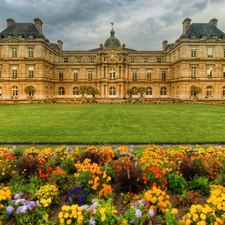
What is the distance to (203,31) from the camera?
49375 millimetres

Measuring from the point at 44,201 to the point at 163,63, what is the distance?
5556 centimetres

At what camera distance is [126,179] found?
16.9 ft

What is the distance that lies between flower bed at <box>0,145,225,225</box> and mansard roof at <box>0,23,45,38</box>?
47.6 m

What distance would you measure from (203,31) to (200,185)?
51.5 meters

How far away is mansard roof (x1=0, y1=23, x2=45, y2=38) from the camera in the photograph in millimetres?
48406

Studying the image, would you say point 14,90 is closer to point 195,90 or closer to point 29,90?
point 29,90

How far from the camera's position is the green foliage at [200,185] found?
5.22 meters

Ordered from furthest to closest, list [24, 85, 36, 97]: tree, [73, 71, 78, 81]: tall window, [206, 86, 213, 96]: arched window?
[73, 71, 78, 81]: tall window < [206, 86, 213, 96]: arched window < [24, 85, 36, 97]: tree

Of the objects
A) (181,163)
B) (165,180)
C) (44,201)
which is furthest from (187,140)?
(44,201)

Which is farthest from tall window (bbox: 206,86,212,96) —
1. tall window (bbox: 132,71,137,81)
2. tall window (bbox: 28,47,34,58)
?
tall window (bbox: 28,47,34,58)

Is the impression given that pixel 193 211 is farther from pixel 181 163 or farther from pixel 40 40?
pixel 40 40

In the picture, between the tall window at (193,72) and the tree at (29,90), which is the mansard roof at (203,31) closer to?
the tall window at (193,72)

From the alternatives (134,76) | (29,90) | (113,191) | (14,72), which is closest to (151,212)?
(113,191)

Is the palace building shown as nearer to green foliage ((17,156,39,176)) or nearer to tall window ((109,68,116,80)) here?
tall window ((109,68,116,80))
